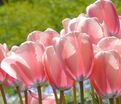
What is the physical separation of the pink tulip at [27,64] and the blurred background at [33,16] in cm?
376

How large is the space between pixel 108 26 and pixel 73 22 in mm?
188

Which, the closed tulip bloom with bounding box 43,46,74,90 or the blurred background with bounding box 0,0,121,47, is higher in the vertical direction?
the blurred background with bounding box 0,0,121,47

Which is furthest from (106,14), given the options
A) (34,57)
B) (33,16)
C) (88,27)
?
(33,16)

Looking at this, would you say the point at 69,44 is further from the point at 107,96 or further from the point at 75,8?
the point at 75,8

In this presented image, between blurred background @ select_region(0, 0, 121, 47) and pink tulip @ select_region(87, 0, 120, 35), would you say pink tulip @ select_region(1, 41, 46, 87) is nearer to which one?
pink tulip @ select_region(87, 0, 120, 35)

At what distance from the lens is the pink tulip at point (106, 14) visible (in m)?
1.78

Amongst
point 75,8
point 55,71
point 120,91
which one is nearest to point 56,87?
point 55,71

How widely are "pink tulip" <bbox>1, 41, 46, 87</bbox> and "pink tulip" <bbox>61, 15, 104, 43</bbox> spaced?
106 millimetres

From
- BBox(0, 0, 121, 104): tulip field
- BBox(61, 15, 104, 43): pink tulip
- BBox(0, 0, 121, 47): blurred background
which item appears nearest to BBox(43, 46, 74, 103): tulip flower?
BBox(0, 0, 121, 104): tulip field

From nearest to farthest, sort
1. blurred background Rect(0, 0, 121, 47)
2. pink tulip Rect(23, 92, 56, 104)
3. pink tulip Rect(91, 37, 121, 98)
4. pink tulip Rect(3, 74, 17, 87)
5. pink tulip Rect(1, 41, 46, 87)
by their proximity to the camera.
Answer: pink tulip Rect(91, 37, 121, 98), pink tulip Rect(1, 41, 46, 87), pink tulip Rect(3, 74, 17, 87), pink tulip Rect(23, 92, 56, 104), blurred background Rect(0, 0, 121, 47)

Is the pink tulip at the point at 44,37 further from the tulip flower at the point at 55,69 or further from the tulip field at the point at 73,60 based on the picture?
the tulip flower at the point at 55,69

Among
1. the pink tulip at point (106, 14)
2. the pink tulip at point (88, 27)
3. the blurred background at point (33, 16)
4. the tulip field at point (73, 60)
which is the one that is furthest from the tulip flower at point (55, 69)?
the blurred background at point (33, 16)

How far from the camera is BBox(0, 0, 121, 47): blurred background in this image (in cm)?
602

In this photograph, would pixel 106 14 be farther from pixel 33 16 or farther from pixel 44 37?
pixel 33 16
